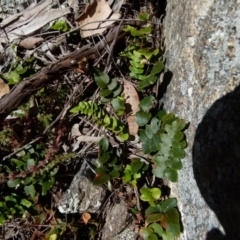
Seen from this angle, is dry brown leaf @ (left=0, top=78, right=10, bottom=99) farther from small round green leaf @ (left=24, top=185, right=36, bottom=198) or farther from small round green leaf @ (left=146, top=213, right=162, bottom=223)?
small round green leaf @ (left=146, top=213, right=162, bottom=223)

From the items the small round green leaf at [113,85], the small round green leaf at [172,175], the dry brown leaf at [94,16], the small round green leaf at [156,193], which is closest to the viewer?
the small round green leaf at [172,175]

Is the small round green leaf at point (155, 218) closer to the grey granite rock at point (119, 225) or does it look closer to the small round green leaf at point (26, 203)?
the grey granite rock at point (119, 225)

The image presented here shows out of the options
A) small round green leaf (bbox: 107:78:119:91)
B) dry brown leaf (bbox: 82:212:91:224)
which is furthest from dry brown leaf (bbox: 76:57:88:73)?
dry brown leaf (bbox: 82:212:91:224)

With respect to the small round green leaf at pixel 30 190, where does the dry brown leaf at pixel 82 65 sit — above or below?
above

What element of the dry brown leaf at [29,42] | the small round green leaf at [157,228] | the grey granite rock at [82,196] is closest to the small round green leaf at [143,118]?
the grey granite rock at [82,196]

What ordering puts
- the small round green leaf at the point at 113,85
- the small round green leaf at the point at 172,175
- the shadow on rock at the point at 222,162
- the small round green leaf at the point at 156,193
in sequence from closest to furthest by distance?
the shadow on rock at the point at 222,162 < the small round green leaf at the point at 172,175 < the small round green leaf at the point at 156,193 < the small round green leaf at the point at 113,85

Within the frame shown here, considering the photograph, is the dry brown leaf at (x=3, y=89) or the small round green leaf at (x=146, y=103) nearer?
the small round green leaf at (x=146, y=103)

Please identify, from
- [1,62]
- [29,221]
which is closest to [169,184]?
[29,221]
